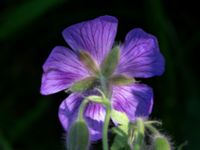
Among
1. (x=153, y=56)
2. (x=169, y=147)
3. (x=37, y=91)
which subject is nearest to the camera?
(x=169, y=147)

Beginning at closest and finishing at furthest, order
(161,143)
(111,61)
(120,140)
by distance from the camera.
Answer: (161,143) → (120,140) → (111,61)

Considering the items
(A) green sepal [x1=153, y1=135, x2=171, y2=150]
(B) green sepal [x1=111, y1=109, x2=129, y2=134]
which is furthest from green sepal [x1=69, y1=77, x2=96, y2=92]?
(A) green sepal [x1=153, y1=135, x2=171, y2=150]

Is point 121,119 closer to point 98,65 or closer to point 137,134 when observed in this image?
point 137,134

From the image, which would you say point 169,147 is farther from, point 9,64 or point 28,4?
point 9,64

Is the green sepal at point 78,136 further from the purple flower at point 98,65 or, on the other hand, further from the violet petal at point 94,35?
the violet petal at point 94,35

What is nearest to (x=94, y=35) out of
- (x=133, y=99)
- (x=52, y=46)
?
(x=133, y=99)

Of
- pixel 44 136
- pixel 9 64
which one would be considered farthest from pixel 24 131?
pixel 9 64
